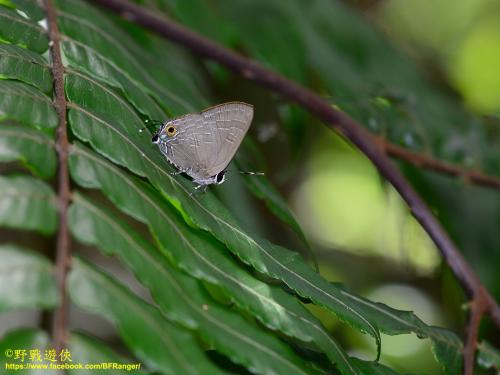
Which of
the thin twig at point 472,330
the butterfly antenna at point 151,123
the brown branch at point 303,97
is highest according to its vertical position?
the butterfly antenna at point 151,123

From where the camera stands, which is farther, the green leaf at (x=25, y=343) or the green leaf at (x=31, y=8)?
the green leaf at (x=31, y=8)

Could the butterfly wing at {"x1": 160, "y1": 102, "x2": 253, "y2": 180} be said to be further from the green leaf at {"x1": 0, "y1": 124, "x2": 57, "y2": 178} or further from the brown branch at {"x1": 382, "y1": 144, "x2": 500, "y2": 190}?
the brown branch at {"x1": 382, "y1": 144, "x2": 500, "y2": 190}

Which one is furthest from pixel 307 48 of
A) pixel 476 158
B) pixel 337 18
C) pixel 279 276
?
pixel 279 276

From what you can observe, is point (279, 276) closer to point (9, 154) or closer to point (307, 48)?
point (9, 154)

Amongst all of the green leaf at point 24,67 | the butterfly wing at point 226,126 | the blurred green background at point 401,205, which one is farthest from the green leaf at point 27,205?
the blurred green background at point 401,205

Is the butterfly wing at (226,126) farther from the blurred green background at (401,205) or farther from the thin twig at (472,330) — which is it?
the blurred green background at (401,205)

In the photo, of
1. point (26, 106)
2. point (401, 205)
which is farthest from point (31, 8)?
point (401, 205)
